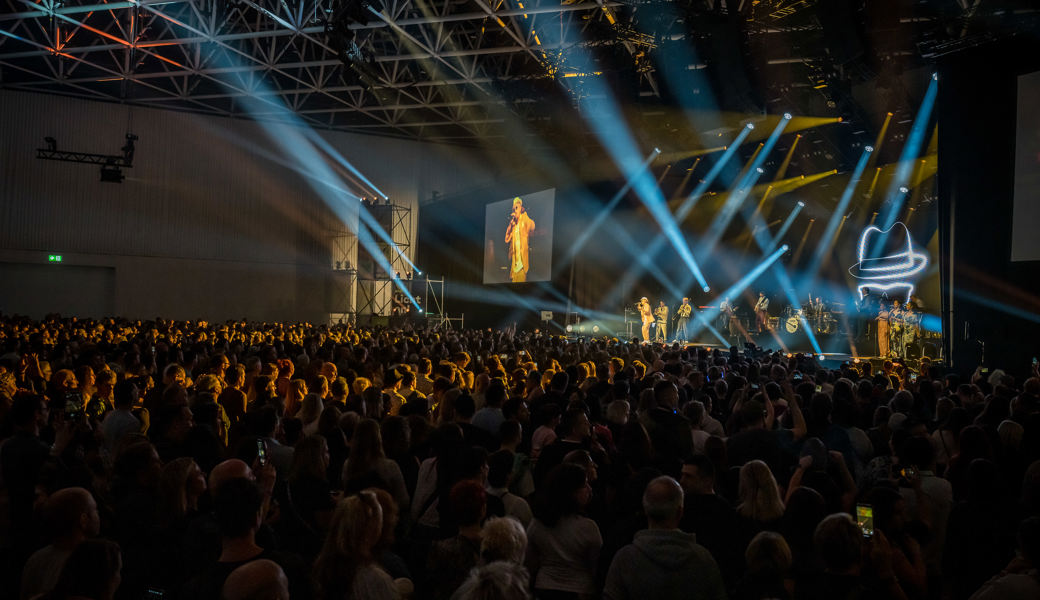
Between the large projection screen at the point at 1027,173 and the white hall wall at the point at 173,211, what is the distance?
2381cm

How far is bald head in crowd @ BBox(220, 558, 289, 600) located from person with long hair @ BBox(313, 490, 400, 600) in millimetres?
216

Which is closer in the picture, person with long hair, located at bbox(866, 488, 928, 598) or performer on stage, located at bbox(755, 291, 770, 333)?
person with long hair, located at bbox(866, 488, 928, 598)

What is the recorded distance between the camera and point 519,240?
84.7 ft

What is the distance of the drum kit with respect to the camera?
69.1ft

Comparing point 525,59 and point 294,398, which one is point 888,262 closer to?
point 525,59

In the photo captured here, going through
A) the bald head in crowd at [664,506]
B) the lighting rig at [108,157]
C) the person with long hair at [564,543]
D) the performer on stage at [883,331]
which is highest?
the lighting rig at [108,157]

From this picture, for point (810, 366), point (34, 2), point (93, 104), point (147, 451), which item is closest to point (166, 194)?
point (93, 104)

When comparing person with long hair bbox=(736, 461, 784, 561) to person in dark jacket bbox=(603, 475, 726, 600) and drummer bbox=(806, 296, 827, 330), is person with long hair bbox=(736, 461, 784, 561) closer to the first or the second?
person in dark jacket bbox=(603, 475, 726, 600)

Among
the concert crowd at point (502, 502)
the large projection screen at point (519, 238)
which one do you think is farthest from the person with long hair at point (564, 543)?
the large projection screen at point (519, 238)

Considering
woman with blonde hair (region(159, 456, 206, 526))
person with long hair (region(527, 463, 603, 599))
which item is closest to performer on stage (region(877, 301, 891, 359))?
person with long hair (region(527, 463, 603, 599))

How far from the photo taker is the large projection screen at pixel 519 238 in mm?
24089

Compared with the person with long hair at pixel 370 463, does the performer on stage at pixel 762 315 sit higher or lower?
higher

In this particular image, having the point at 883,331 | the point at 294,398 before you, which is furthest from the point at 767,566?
the point at 883,331

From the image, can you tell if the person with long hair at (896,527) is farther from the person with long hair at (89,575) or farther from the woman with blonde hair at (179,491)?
the woman with blonde hair at (179,491)
